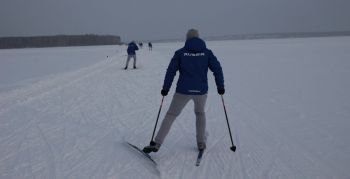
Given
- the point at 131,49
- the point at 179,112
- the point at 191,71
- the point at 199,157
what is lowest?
the point at 131,49

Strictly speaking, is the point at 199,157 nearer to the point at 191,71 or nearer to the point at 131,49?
the point at 191,71

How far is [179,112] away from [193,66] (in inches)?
24.3

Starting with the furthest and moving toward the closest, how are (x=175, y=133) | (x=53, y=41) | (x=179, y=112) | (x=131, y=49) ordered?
(x=53, y=41) → (x=131, y=49) → (x=175, y=133) → (x=179, y=112)

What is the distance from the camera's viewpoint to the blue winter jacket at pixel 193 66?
4429 millimetres

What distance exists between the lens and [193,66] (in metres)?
4.45

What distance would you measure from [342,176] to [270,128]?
6.59ft

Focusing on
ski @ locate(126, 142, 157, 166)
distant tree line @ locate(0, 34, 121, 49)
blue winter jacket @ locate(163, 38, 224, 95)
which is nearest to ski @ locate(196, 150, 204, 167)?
ski @ locate(126, 142, 157, 166)

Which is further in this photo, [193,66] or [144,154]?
[144,154]

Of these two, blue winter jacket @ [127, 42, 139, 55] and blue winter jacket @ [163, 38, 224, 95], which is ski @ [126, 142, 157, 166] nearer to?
blue winter jacket @ [163, 38, 224, 95]

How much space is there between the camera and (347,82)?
34.6 feet

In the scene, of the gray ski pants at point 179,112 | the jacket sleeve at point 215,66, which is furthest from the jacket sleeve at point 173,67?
the jacket sleeve at point 215,66

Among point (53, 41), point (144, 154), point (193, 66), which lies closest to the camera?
point (193, 66)

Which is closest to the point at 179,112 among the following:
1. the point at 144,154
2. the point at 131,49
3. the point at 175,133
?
the point at 144,154

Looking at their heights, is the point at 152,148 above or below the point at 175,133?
above
